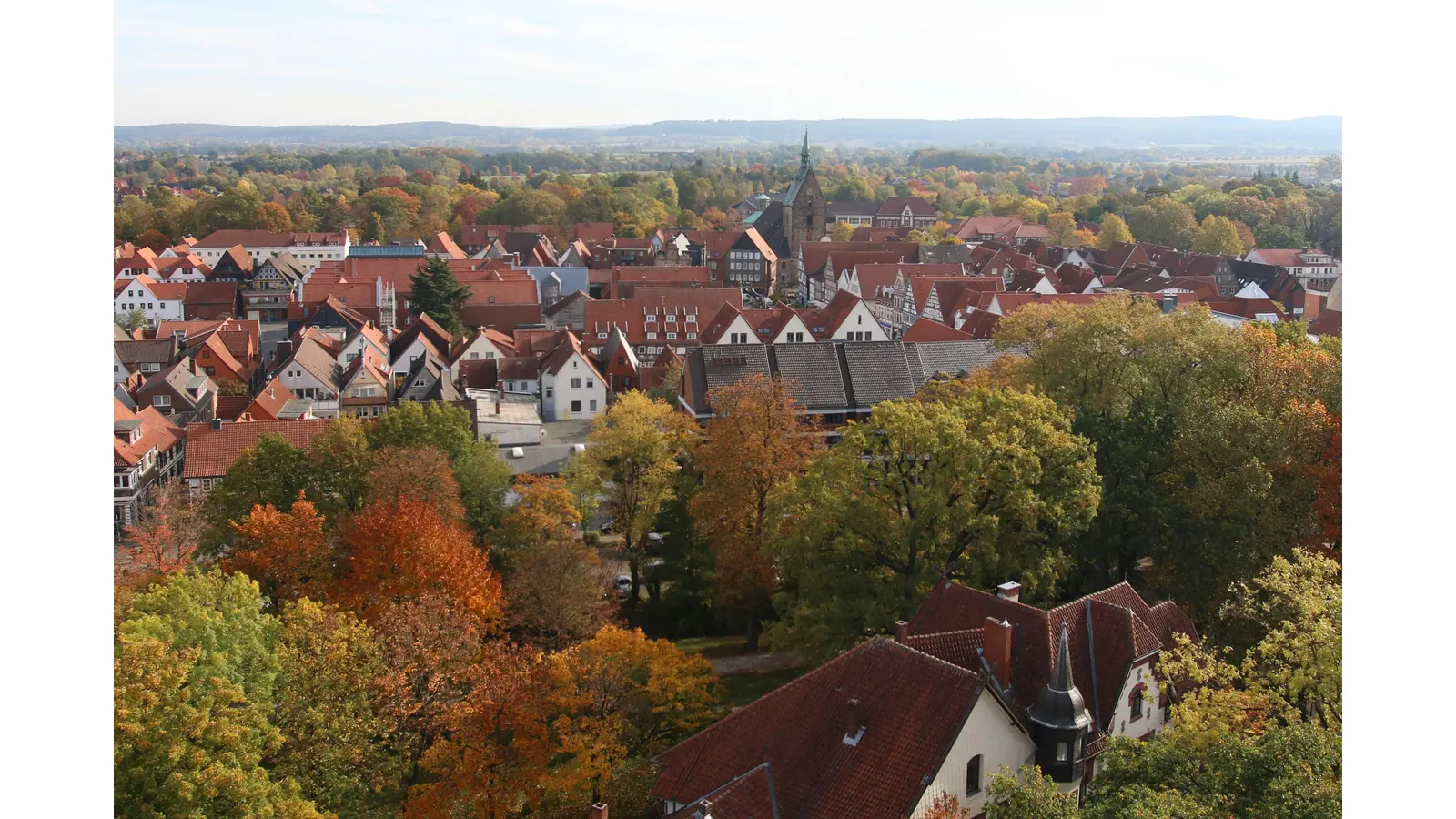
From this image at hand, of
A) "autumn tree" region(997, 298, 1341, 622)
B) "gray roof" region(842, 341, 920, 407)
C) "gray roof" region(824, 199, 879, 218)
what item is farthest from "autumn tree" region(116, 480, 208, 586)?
"gray roof" region(824, 199, 879, 218)

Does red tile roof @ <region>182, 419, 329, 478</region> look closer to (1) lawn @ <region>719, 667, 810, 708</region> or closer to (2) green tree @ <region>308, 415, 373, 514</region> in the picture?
(2) green tree @ <region>308, 415, 373, 514</region>

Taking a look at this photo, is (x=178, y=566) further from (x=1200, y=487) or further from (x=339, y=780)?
(x=1200, y=487)

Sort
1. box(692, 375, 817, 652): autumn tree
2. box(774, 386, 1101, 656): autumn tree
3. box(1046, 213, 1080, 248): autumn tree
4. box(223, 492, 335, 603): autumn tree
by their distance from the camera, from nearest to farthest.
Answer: box(774, 386, 1101, 656): autumn tree
box(223, 492, 335, 603): autumn tree
box(692, 375, 817, 652): autumn tree
box(1046, 213, 1080, 248): autumn tree

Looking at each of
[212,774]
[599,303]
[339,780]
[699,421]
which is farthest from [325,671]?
[599,303]

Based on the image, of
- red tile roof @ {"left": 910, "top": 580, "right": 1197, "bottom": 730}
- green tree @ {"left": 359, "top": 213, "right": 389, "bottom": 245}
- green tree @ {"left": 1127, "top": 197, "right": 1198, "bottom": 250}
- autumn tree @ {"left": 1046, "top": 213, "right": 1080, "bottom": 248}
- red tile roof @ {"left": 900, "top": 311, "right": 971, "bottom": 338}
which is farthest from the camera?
autumn tree @ {"left": 1046, "top": 213, "right": 1080, "bottom": 248}

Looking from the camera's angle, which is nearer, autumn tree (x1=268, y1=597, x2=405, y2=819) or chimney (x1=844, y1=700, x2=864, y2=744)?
chimney (x1=844, y1=700, x2=864, y2=744)

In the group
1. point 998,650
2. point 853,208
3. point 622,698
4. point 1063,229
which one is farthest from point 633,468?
point 853,208

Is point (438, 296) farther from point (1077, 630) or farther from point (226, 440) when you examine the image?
point (1077, 630)

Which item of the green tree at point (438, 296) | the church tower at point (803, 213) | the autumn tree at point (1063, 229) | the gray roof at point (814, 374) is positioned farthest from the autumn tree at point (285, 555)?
the autumn tree at point (1063, 229)
